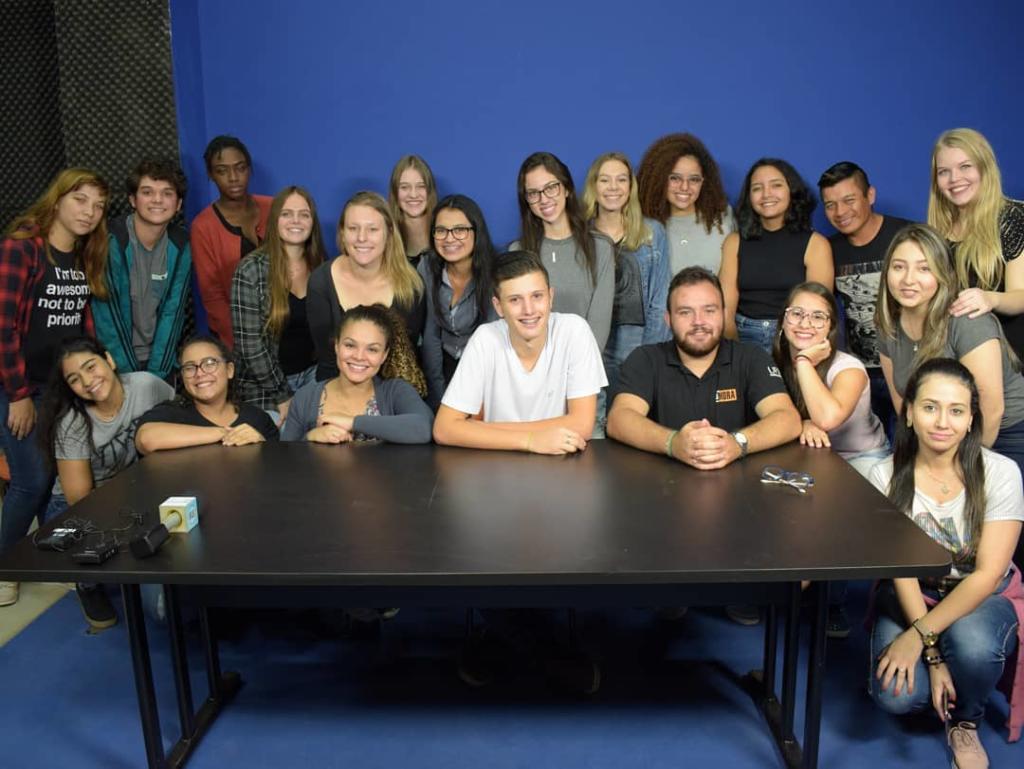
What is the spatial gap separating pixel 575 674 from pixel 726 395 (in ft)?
3.41

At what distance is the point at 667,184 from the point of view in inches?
161

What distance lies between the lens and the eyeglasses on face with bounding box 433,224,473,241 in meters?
3.54

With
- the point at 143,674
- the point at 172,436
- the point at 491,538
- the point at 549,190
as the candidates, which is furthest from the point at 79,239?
the point at 491,538

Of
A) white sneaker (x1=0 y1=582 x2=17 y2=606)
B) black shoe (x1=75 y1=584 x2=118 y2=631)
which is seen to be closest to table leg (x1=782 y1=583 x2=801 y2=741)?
black shoe (x1=75 y1=584 x2=118 y2=631)

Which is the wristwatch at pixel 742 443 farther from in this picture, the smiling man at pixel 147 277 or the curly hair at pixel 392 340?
the smiling man at pixel 147 277

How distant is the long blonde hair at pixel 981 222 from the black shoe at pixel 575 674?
187 centimetres

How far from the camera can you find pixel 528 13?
4.65m

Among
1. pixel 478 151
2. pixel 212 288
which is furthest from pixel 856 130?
pixel 212 288

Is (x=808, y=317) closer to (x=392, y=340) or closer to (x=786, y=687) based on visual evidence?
(x=786, y=687)

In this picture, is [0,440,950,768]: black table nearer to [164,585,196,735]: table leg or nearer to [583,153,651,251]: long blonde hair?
[164,585,196,735]: table leg

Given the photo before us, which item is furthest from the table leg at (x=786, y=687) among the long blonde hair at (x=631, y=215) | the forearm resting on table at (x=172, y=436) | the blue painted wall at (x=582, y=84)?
the blue painted wall at (x=582, y=84)

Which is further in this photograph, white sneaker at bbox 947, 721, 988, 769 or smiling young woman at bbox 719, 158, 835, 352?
smiling young woman at bbox 719, 158, 835, 352

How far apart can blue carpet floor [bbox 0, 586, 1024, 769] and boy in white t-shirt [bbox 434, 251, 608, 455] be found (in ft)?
2.63

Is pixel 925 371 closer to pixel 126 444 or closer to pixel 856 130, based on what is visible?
pixel 856 130
